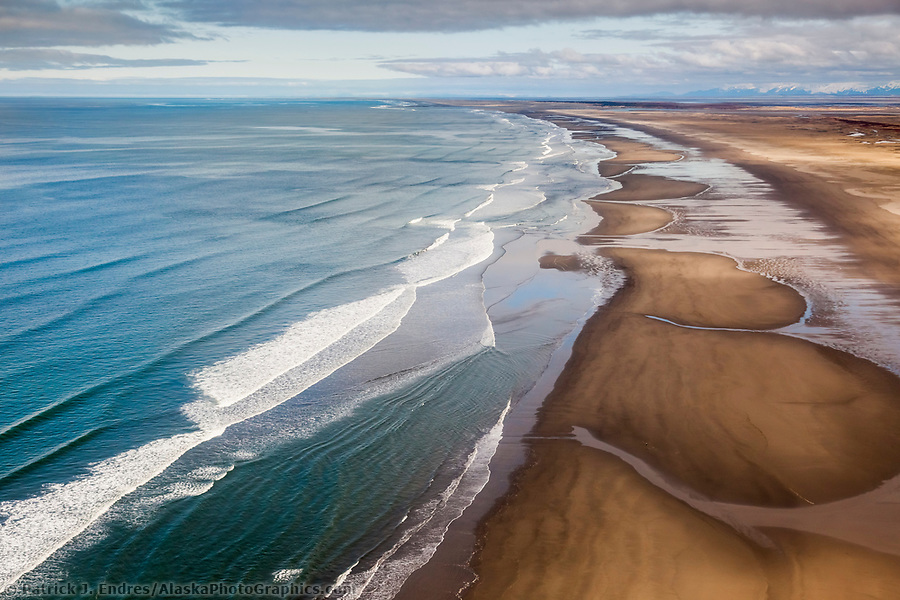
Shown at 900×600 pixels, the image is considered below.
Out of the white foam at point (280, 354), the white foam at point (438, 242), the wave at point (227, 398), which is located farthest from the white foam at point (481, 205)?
the white foam at point (280, 354)

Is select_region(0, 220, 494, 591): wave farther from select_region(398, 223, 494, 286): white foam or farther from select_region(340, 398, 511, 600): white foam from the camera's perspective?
select_region(340, 398, 511, 600): white foam

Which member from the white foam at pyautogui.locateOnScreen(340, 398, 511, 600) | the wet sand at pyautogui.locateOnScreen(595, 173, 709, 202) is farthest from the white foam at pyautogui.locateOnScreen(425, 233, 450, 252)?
A: the white foam at pyautogui.locateOnScreen(340, 398, 511, 600)

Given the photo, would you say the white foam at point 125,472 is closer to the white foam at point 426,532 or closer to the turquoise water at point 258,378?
the turquoise water at point 258,378

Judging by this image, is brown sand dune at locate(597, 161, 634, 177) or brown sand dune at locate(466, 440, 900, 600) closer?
brown sand dune at locate(466, 440, 900, 600)

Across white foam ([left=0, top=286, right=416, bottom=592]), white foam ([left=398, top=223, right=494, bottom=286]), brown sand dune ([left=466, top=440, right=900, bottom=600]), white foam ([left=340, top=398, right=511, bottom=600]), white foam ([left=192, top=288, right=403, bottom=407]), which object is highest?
brown sand dune ([left=466, top=440, right=900, bottom=600])

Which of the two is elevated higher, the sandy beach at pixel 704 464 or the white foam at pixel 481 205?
the sandy beach at pixel 704 464

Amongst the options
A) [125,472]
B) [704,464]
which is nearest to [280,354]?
[125,472]
